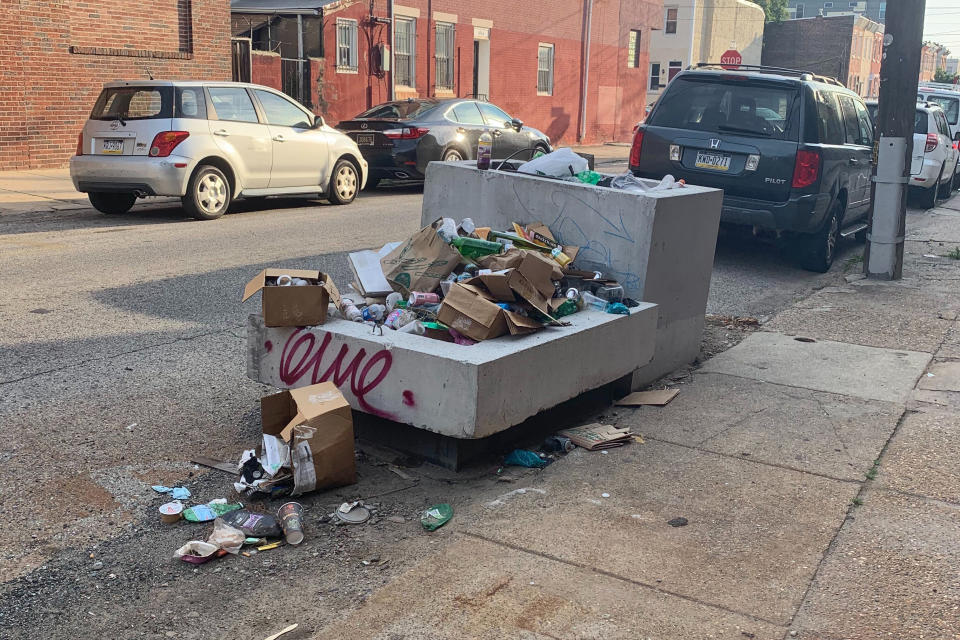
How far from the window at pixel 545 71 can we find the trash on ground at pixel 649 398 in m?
26.7

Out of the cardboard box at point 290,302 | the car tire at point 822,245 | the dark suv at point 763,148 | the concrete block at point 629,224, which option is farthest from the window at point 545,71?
the cardboard box at point 290,302

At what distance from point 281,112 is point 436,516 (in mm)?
10489

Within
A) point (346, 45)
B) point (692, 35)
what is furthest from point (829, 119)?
point (692, 35)

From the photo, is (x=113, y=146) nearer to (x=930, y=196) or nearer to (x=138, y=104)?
(x=138, y=104)

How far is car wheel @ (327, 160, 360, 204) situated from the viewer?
14.2m

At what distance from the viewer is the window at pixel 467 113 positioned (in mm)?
16844

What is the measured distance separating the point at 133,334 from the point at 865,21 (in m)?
62.7

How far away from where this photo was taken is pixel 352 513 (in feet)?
13.3

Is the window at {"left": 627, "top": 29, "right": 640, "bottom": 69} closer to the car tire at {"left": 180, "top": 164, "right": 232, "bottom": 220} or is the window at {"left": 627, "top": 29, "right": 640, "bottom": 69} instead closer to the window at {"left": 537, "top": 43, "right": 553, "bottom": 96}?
the window at {"left": 537, "top": 43, "right": 553, "bottom": 96}

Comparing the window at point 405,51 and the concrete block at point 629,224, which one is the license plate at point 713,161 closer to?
the concrete block at point 629,224

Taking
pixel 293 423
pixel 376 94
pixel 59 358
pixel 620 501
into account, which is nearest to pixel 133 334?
pixel 59 358

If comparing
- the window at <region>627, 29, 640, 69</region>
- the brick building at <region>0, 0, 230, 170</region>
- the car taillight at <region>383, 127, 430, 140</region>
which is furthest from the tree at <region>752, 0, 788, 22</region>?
the car taillight at <region>383, 127, 430, 140</region>

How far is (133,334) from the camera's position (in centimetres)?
668

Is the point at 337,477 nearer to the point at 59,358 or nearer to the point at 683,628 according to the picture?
the point at 683,628
